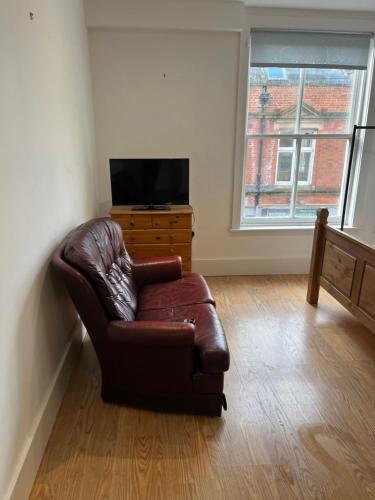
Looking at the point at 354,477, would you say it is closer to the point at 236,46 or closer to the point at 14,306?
the point at 14,306

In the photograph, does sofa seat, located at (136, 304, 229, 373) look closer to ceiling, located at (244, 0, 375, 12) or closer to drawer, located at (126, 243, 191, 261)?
drawer, located at (126, 243, 191, 261)

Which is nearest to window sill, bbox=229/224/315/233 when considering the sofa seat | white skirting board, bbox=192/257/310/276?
white skirting board, bbox=192/257/310/276

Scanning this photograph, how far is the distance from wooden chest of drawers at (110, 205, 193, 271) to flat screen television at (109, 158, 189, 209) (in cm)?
13

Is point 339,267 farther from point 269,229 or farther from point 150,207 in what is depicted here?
point 150,207

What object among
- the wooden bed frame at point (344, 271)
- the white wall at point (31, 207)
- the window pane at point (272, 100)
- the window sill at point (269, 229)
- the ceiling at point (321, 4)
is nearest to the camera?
the white wall at point (31, 207)

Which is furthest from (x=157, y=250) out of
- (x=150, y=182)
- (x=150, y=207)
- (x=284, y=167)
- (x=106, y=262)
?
(x=284, y=167)

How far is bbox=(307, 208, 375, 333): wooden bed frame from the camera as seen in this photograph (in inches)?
99.3

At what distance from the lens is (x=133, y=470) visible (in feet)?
5.50

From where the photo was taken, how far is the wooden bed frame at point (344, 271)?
2521 millimetres

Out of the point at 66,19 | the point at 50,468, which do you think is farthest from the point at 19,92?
the point at 50,468

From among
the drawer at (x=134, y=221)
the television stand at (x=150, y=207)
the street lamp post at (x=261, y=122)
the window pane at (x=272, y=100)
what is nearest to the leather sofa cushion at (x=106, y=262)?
the drawer at (x=134, y=221)

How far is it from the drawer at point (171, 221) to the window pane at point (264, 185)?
0.99m

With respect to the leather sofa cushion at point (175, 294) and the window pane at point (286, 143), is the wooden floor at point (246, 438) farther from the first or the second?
the window pane at point (286, 143)

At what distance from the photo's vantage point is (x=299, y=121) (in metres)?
3.81
